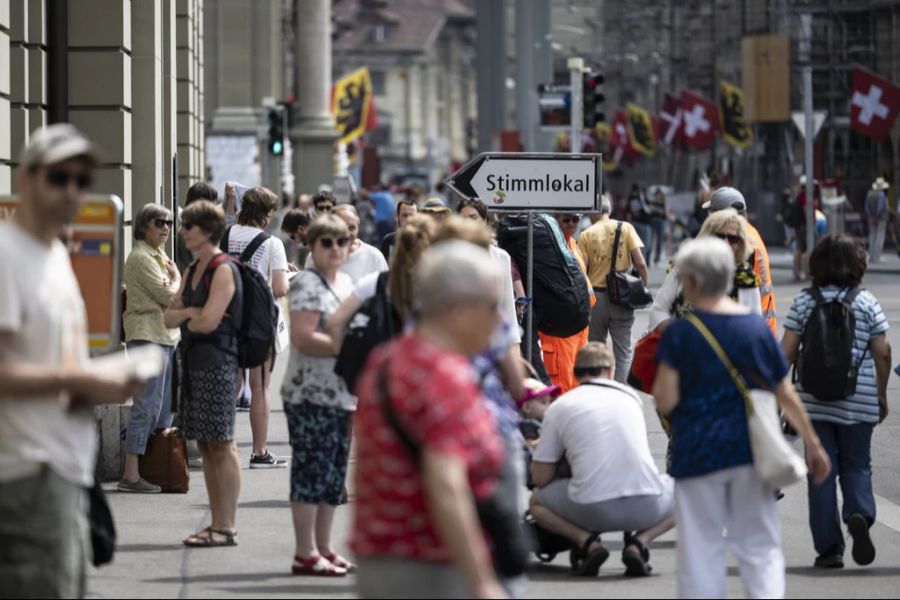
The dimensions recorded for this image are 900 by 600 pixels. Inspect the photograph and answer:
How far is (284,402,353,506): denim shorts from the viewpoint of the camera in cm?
875

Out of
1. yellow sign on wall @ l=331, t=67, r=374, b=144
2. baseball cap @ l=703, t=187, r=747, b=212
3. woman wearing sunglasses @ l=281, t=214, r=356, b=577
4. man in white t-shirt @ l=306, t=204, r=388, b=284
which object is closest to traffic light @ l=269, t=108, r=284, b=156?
yellow sign on wall @ l=331, t=67, r=374, b=144

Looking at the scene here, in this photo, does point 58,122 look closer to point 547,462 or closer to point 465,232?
point 547,462

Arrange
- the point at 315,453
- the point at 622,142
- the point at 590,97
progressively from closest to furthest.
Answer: the point at 315,453 → the point at 590,97 → the point at 622,142

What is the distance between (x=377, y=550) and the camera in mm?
5066

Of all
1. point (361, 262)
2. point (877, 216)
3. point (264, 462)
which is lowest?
point (264, 462)

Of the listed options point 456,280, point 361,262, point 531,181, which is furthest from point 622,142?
point 456,280

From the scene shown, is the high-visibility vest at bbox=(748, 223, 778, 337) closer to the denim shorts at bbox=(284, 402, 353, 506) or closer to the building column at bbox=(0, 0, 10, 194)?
the denim shorts at bbox=(284, 402, 353, 506)

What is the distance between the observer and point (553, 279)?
1287 cm

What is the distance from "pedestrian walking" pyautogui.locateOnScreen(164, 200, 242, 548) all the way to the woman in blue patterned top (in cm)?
262

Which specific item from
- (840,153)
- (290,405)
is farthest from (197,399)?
(840,153)

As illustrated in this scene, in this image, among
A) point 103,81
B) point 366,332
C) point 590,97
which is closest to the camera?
point 366,332

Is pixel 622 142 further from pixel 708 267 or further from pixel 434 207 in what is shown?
pixel 708 267

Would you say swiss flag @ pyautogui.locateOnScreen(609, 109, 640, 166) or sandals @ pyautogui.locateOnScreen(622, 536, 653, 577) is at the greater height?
swiss flag @ pyautogui.locateOnScreen(609, 109, 640, 166)

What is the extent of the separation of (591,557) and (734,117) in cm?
4838
